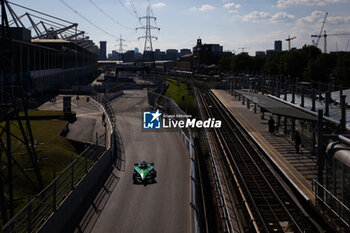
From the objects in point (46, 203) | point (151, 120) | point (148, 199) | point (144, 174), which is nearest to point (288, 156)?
point (144, 174)

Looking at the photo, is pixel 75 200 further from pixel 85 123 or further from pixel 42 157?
pixel 85 123

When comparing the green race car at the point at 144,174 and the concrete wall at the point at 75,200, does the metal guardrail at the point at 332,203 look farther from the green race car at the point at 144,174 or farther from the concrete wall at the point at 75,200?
the concrete wall at the point at 75,200

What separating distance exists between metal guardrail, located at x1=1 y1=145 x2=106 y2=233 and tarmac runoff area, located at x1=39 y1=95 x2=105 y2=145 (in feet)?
13.1

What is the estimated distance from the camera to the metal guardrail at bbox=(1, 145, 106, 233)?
794 centimetres

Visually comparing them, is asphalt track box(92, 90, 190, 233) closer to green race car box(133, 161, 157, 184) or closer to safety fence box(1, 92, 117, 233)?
green race car box(133, 161, 157, 184)

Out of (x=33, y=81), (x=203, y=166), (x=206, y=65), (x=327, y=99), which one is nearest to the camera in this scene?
(x=327, y=99)

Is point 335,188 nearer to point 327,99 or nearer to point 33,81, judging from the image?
point 327,99

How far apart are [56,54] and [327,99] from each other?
5432 centimetres

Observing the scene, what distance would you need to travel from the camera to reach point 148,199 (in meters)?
12.5

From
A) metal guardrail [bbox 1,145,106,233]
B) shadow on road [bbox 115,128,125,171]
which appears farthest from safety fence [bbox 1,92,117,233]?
shadow on road [bbox 115,128,125,171]

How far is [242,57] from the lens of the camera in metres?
104

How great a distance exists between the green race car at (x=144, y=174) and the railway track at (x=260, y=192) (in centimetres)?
381

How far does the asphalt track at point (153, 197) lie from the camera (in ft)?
34.1

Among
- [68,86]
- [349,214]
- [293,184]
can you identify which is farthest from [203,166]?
[68,86]
